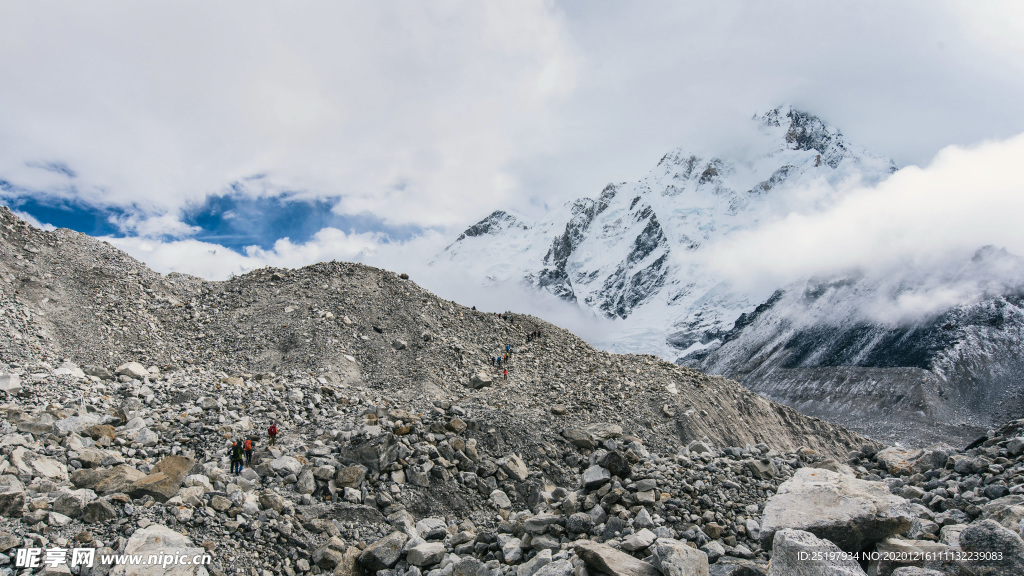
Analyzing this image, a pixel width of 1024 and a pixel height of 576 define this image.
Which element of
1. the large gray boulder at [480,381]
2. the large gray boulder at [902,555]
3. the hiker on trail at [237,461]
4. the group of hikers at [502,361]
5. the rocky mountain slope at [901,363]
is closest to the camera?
the large gray boulder at [902,555]

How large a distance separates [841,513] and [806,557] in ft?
4.89

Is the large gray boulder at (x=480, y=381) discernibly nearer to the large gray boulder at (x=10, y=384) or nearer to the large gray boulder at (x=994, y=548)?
the large gray boulder at (x=10, y=384)

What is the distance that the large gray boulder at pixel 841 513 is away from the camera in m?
8.12

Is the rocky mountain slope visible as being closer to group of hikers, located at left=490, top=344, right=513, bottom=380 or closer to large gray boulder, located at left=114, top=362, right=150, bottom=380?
group of hikers, located at left=490, top=344, right=513, bottom=380

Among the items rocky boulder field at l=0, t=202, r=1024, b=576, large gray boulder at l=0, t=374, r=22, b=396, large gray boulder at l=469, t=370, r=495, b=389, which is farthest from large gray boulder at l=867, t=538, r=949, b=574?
large gray boulder at l=0, t=374, r=22, b=396

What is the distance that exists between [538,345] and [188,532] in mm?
22230

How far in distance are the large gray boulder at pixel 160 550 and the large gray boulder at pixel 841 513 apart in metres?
10.3

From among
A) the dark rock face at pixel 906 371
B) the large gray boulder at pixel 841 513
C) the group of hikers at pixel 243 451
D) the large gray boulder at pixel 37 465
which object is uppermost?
the dark rock face at pixel 906 371

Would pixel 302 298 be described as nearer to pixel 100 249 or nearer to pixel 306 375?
pixel 306 375


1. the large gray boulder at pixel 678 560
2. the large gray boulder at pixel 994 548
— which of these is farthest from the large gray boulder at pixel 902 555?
the large gray boulder at pixel 678 560

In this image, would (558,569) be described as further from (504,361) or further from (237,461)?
(504,361)

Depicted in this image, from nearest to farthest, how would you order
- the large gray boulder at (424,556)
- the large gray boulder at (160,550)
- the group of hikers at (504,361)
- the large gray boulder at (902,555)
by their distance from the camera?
the large gray boulder at (902,555)
the large gray boulder at (160,550)
the large gray boulder at (424,556)
the group of hikers at (504,361)

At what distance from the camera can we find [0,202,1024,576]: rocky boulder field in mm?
9109

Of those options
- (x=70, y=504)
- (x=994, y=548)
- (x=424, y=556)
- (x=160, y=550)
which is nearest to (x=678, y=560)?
(x=994, y=548)
